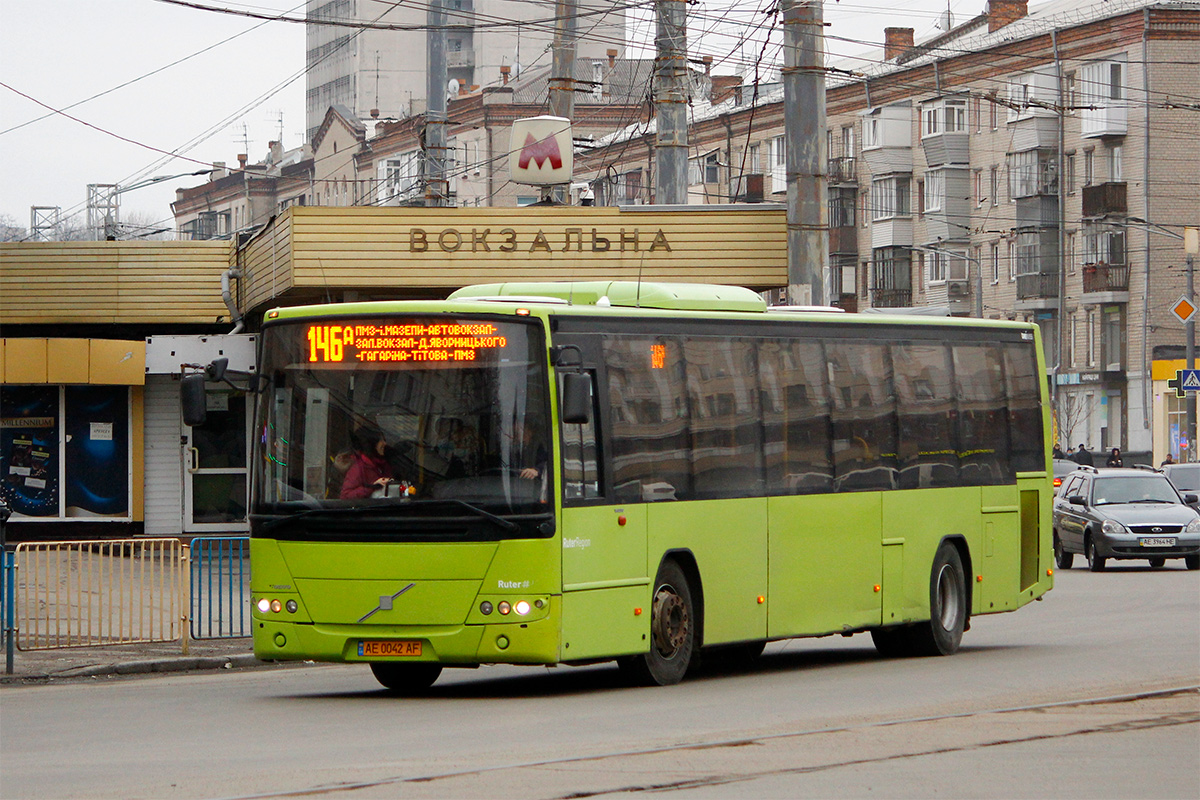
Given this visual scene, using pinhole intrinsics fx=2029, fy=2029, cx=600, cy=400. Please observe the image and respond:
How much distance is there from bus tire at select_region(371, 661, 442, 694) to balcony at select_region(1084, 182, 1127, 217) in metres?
52.1

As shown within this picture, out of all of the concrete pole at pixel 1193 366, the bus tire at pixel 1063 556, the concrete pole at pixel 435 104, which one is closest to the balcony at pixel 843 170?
the concrete pole at pixel 1193 366

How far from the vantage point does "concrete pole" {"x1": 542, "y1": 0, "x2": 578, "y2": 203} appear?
25.4 m

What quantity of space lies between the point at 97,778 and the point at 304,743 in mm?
1493

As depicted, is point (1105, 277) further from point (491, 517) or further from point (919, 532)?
point (491, 517)

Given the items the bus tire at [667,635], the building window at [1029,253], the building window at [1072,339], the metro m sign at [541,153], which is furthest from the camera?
the building window at [1029,253]

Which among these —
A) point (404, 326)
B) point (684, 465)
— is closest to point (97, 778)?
point (404, 326)

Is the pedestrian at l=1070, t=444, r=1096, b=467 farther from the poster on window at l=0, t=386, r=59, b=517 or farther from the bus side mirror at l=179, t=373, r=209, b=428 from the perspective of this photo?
the bus side mirror at l=179, t=373, r=209, b=428

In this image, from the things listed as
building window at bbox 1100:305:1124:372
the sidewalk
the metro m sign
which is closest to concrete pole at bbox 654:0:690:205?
the metro m sign

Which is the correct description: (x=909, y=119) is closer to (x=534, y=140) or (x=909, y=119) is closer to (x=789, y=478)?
(x=534, y=140)

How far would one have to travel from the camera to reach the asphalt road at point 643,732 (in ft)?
29.8

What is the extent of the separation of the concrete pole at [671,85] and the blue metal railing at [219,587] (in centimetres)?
836

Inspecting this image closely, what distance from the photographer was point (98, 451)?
31.8 meters

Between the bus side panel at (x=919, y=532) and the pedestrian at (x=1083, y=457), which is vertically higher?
the bus side panel at (x=919, y=532)

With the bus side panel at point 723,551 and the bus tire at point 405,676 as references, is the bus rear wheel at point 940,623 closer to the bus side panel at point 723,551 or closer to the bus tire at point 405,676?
the bus side panel at point 723,551
